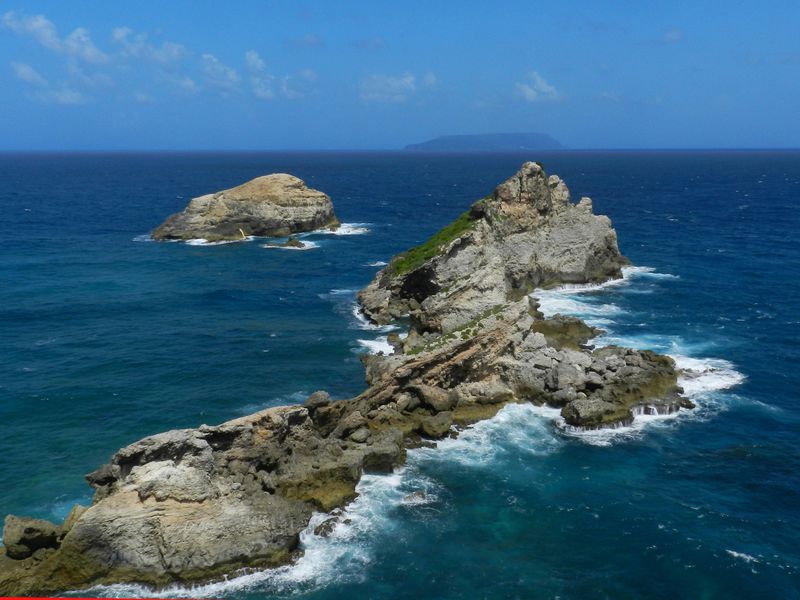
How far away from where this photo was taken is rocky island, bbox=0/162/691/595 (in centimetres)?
3341

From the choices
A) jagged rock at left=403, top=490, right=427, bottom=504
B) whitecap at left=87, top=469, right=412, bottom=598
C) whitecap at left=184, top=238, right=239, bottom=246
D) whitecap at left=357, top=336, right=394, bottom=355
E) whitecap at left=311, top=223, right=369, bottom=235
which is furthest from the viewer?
whitecap at left=311, top=223, right=369, bottom=235

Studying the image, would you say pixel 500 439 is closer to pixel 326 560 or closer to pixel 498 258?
pixel 326 560

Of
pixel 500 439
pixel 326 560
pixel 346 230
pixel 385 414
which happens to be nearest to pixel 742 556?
pixel 500 439

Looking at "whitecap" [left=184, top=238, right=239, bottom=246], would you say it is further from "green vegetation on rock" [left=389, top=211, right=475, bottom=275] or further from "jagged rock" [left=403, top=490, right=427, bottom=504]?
"jagged rock" [left=403, top=490, right=427, bottom=504]

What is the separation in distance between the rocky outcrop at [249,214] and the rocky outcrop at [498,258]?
5088 cm

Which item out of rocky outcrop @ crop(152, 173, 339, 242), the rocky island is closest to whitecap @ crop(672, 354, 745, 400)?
the rocky island

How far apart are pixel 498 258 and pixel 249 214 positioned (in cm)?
6905

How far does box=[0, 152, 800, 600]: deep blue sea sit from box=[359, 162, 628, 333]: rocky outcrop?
432cm

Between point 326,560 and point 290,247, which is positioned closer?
point 326,560

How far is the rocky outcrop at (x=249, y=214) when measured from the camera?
121875mm

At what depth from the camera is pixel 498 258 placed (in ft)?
219

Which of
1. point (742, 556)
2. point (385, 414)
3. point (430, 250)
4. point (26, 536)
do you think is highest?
point (430, 250)

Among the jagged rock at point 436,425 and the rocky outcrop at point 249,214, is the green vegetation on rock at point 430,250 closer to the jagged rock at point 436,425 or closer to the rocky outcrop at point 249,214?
the jagged rock at point 436,425

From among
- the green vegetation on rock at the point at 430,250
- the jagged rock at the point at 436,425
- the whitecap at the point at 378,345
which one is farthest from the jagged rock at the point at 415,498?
the green vegetation on rock at the point at 430,250
